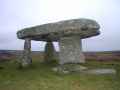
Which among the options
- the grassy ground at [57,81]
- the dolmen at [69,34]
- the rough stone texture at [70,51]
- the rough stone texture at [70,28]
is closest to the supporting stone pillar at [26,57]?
the dolmen at [69,34]

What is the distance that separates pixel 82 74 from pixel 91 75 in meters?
0.63

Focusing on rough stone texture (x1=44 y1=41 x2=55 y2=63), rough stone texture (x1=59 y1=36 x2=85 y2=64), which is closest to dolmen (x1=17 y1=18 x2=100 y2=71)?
rough stone texture (x1=59 y1=36 x2=85 y2=64)

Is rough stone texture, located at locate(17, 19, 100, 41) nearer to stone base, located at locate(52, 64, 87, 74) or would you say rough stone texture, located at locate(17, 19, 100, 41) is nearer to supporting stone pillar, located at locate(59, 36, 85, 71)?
supporting stone pillar, located at locate(59, 36, 85, 71)

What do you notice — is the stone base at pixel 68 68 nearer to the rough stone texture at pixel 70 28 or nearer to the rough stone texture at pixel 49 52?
the rough stone texture at pixel 70 28

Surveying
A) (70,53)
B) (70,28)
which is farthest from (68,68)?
(70,28)

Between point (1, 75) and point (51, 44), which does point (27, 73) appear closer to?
point (1, 75)

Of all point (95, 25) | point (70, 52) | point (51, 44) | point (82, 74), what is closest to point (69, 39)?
point (70, 52)

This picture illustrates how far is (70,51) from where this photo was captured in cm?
1638

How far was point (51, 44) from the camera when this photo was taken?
68.3 feet

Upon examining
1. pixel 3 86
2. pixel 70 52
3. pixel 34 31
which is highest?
pixel 34 31

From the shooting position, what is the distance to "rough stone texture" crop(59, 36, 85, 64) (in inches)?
634

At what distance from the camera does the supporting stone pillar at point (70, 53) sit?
16.0 meters

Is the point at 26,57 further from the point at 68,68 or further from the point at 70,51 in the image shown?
the point at 68,68

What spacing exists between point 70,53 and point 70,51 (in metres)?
0.15
